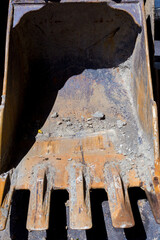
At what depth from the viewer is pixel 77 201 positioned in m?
1.74

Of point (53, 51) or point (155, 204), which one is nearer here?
point (155, 204)

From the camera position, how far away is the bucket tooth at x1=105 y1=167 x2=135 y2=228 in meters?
1.58

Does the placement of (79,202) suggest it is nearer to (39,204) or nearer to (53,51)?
(39,204)

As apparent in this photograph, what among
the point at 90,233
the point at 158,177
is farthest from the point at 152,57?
the point at 90,233

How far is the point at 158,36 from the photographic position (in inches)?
93.9

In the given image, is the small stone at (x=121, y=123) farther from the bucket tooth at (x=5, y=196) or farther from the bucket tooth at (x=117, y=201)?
the bucket tooth at (x=5, y=196)

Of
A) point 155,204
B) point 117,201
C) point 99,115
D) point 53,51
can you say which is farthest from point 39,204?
point 53,51

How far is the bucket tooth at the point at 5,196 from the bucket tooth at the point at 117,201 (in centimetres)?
69

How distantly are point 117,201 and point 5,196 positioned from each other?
2.55 feet

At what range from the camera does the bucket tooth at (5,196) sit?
164 cm

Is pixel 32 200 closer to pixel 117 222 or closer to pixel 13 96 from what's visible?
pixel 117 222

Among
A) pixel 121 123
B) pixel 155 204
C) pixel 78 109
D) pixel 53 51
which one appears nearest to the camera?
pixel 155 204

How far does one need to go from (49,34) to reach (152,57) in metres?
1.10

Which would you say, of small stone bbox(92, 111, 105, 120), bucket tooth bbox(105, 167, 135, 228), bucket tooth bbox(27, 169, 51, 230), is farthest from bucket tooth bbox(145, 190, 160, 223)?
small stone bbox(92, 111, 105, 120)
